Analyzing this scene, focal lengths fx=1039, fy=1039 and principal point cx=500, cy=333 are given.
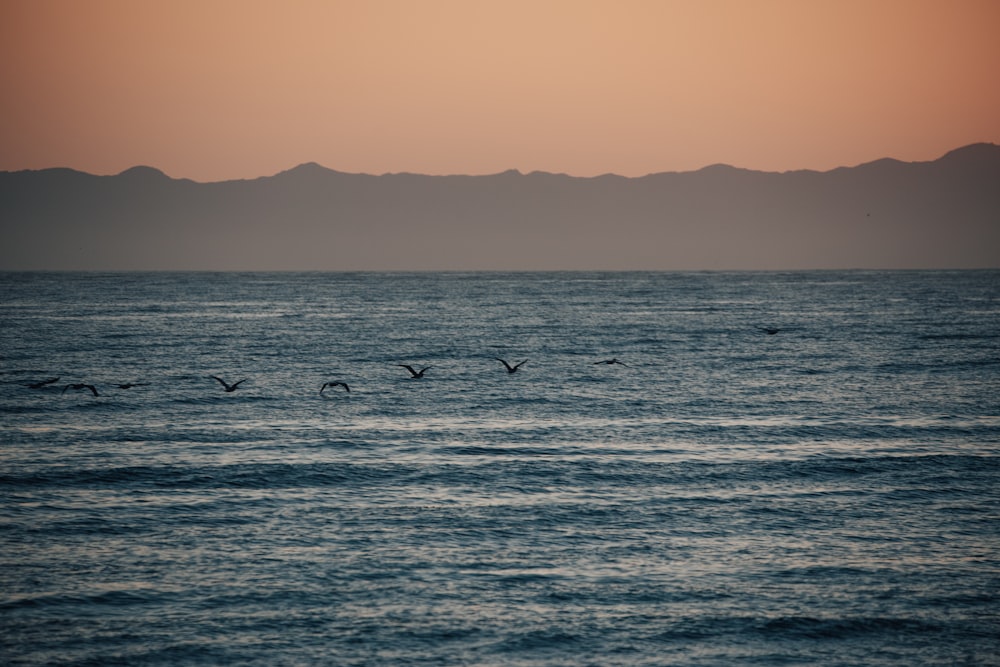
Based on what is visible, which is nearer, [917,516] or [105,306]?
[917,516]

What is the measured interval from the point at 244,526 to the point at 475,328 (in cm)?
7892

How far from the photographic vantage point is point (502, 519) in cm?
2362

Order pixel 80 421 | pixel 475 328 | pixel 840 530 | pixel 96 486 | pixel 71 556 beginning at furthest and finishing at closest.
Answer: pixel 475 328 < pixel 80 421 < pixel 96 486 < pixel 840 530 < pixel 71 556

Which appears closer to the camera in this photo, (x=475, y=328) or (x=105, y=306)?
(x=475, y=328)

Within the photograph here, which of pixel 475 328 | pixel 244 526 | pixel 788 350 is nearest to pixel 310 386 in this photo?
pixel 244 526

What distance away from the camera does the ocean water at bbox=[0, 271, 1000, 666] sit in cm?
1689

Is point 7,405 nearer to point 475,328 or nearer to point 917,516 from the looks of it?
point 917,516

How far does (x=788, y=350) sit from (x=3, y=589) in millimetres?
61583

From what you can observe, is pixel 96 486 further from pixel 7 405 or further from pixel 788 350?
pixel 788 350

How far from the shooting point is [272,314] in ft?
415

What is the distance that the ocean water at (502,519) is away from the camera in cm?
1689

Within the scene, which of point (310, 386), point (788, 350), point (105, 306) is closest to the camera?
point (310, 386)

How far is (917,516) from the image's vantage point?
24156 millimetres

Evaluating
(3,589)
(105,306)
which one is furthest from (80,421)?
(105,306)
